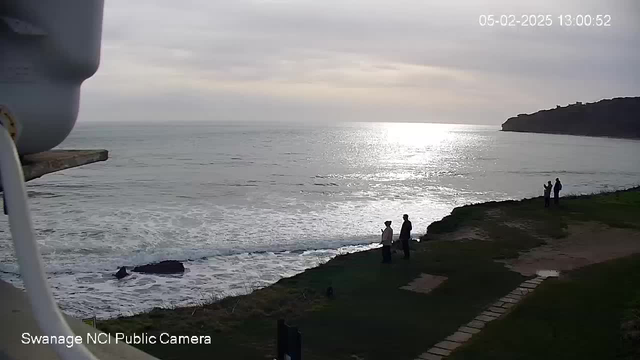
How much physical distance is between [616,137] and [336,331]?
622 feet

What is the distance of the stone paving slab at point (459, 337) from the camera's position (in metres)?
8.84

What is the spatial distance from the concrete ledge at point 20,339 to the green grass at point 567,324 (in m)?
6.10

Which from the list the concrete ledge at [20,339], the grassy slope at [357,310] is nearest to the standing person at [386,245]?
the grassy slope at [357,310]

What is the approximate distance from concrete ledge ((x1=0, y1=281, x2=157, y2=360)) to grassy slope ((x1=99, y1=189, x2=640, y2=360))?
5523 millimetres

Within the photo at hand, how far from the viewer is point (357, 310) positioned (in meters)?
10.8

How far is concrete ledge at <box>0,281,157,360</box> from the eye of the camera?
2736 millimetres

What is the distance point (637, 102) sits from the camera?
156250 mm

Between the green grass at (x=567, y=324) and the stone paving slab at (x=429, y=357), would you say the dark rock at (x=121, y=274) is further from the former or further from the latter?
the green grass at (x=567, y=324)

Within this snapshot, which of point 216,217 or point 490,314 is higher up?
point 490,314

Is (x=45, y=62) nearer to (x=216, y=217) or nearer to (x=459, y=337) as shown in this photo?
(x=459, y=337)

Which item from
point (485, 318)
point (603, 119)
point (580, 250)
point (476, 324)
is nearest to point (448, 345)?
point (476, 324)

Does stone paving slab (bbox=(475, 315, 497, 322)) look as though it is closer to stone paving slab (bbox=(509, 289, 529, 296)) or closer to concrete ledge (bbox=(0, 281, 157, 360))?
stone paving slab (bbox=(509, 289, 529, 296))

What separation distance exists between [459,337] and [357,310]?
2377 millimetres

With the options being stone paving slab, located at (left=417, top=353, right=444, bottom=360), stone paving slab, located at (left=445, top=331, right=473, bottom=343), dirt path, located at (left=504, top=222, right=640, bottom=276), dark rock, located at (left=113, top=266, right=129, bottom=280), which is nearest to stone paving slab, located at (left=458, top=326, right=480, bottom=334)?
stone paving slab, located at (left=445, top=331, right=473, bottom=343)
